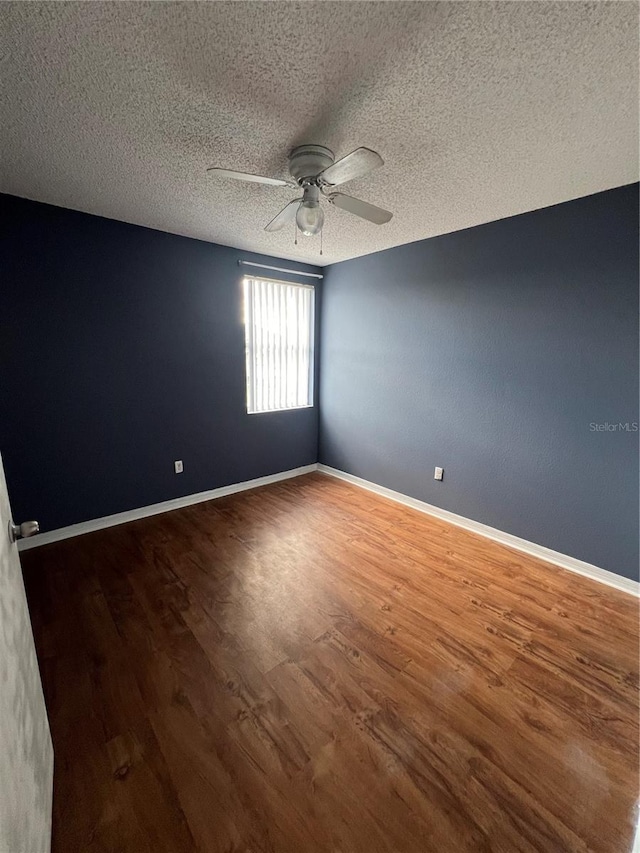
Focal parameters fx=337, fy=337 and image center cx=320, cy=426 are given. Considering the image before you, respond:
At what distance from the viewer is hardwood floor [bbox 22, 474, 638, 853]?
1.09m

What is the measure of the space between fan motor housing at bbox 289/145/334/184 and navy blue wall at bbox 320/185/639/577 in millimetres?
1593

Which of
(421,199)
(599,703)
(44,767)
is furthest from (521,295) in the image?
(44,767)

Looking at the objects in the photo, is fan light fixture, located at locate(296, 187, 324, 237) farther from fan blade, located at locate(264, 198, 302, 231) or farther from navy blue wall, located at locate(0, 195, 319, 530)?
navy blue wall, located at locate(0, 195, 319, 530)

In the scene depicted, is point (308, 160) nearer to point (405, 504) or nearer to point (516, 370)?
point (516, 370)

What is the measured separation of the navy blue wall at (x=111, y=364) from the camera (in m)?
2.38

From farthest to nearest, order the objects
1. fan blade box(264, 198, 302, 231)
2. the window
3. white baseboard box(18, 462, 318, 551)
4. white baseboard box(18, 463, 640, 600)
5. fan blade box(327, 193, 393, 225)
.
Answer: the window
white baseboard box(18, 462, 318, 551)
white baseboard box(18, 463, 640, 600)
fan blade box(264, 198, 302, 231)
fan blade box(327, 193, 393, 225)

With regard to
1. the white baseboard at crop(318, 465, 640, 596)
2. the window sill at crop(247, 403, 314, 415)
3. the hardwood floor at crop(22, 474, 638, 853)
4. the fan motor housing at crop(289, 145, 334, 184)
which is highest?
the fan motor housing at crop(289, 145, 334, 184)

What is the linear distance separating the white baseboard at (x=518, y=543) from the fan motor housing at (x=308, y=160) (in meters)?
2.76

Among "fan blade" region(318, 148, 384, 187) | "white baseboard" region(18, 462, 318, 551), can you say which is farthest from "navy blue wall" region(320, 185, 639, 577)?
"fan blade" region(318, 148, 384, 187)

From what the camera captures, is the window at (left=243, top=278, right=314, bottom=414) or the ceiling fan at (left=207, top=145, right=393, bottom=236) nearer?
the ceiling fan at (left=207, top=145, right=393, bottom=236)

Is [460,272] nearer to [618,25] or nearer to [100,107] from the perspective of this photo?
[618,25]

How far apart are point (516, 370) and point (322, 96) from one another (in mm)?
2115

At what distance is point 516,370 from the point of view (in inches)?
101

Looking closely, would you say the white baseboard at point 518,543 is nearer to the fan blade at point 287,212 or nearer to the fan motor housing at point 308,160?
the fan blade at point 287,212
